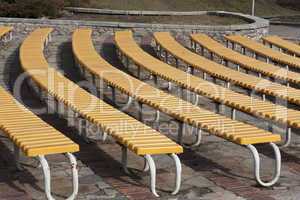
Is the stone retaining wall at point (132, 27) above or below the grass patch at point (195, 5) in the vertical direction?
above

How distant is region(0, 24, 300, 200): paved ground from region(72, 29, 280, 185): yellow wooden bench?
0.40m

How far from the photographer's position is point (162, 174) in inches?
223

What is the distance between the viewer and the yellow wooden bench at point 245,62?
910 centimetres

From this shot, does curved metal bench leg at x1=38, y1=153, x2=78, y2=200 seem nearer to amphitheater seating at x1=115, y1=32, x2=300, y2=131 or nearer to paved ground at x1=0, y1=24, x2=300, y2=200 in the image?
paved ground at x1=0, y1=24, x2=300, y2=200

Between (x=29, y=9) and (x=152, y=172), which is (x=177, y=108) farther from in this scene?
(x=29, y=9)

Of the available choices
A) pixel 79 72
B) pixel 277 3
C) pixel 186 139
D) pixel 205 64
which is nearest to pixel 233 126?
pixel 186 139

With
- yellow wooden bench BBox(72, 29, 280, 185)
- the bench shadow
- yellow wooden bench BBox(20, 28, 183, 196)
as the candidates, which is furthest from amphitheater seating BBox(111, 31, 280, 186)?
the bench shadow

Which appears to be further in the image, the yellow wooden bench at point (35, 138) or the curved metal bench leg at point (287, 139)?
the curved metal bench leg at point (287, 139)

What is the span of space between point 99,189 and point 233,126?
4.94 feet

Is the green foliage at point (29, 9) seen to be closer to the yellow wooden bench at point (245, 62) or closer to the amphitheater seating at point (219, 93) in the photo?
the yellow wooden bench at point (245, 62)

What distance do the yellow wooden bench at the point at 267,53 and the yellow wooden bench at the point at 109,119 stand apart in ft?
14.3

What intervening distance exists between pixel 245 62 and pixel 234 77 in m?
1.61

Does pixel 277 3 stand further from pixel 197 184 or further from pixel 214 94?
pixel 197 184

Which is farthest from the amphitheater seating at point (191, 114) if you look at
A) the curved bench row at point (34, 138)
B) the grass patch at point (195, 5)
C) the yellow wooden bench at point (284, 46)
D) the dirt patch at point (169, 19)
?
the grass patch at point (195, 5)
